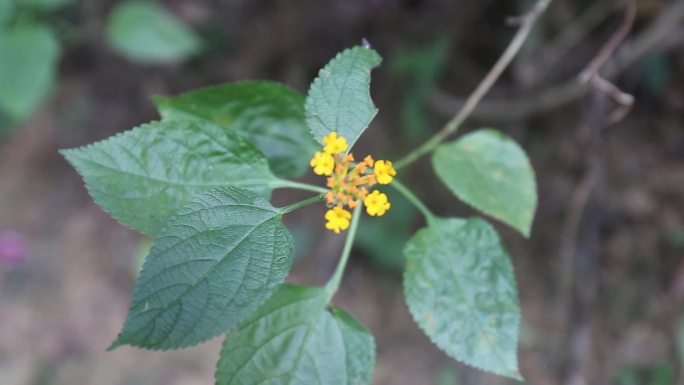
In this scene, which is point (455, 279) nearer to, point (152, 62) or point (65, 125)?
point (152, 62)

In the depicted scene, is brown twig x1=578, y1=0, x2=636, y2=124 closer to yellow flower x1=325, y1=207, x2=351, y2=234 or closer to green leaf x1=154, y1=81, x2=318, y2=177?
green leaf x1=154, y1=81, x2=318, y2=177

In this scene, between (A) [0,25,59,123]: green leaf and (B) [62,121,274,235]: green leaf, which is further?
(A) [0,25,59,123]: green leaf

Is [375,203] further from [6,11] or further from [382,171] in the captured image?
[6,11]

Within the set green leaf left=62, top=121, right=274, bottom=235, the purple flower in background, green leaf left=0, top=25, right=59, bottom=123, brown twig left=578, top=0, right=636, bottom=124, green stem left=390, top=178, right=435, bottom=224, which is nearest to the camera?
green leaf left=62, top=121, right=274, bottom=235

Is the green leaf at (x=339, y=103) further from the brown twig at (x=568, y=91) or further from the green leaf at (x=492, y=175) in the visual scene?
the brown twig at (x=568, y=91)

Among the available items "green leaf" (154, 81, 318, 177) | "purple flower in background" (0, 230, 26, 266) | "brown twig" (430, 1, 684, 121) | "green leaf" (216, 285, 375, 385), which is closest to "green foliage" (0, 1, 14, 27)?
"purple flower in background" (0, 230, 26, 266)

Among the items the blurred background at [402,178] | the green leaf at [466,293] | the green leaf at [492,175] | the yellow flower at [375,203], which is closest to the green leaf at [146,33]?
the blurred background at [402,178]
